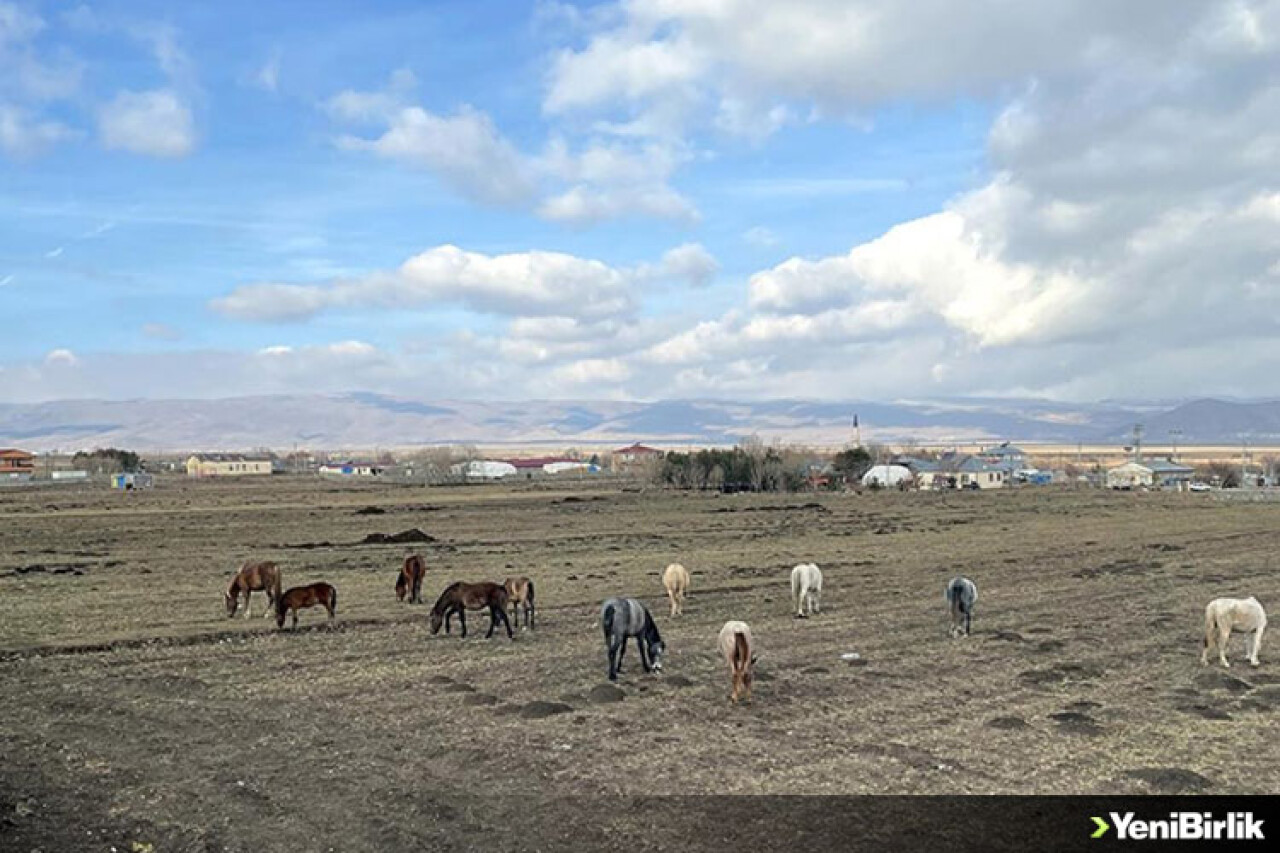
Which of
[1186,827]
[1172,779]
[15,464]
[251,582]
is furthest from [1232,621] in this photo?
[15,464]

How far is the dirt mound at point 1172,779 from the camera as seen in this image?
11.8 metres

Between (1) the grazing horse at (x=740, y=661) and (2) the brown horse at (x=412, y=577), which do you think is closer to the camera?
(1) the grazing horse at (x=740, y=661)

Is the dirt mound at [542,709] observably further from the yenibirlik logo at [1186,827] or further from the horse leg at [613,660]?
the yenibirlik logo at [1186,827]

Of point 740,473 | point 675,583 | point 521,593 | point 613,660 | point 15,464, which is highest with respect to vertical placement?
point 15,464

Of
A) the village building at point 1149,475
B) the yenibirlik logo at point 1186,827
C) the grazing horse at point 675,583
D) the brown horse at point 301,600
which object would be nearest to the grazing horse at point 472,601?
the brown horse at point 301,600

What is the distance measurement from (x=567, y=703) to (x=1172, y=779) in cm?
868

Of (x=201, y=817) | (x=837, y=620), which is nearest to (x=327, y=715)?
(x=201, y=817)

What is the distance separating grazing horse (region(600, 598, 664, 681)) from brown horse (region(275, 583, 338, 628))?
926 cm

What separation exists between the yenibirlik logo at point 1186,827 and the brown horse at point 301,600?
18.3m

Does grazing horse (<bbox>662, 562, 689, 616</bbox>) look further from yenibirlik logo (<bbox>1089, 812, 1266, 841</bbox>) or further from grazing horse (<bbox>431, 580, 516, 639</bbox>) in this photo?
yenibirlik logo (<bbox>1089, 812, 1266, 841</bbox>)

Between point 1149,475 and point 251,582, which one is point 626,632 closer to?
point 251,582

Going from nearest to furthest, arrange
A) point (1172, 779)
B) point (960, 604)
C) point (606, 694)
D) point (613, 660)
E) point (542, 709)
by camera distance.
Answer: point (1172, 779) < point (542, 709) < point (606, 694) < point (613, 660) < point (960, 604)

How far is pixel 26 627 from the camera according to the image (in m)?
24.2

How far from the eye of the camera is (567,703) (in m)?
16.2
